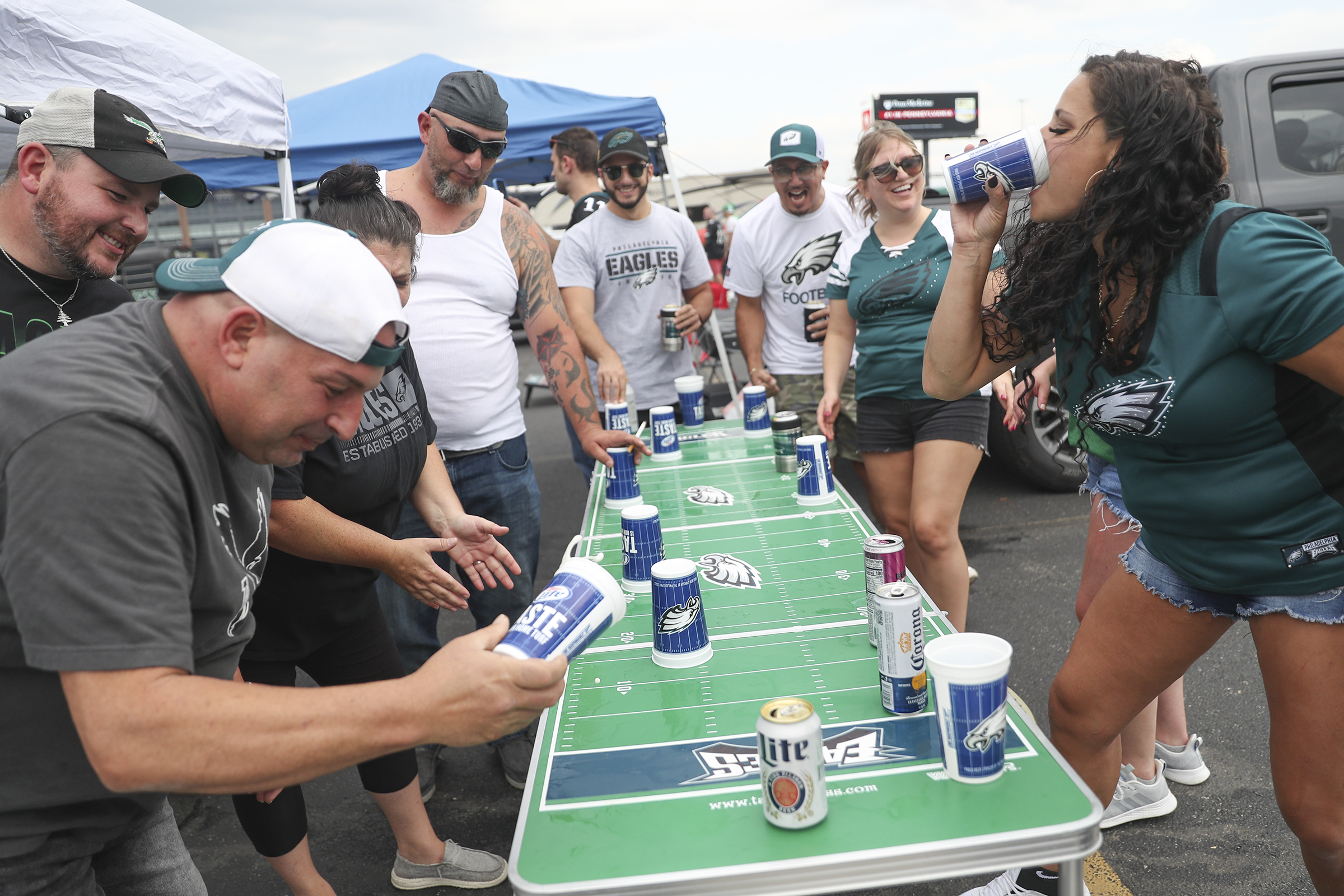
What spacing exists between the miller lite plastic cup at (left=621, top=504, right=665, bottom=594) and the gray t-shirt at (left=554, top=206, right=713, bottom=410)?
2.19 m

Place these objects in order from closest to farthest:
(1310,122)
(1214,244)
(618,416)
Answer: (1214,244) → (618,416) → (1310,122)

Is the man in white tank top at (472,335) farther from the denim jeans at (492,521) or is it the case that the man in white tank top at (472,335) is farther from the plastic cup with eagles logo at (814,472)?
the plastic cup with eagles logo at (814,472)

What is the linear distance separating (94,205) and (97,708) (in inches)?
68.6

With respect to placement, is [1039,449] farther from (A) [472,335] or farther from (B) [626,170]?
(A) [472,335]

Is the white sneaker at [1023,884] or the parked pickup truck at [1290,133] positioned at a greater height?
the parked pickup truck at [1290,133]

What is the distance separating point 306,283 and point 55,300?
1601 mm

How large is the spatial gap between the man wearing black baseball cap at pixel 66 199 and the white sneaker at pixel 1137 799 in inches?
127

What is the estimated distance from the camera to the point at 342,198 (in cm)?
236

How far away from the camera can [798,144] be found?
409 cm

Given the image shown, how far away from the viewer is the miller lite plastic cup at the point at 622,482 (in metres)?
2.98

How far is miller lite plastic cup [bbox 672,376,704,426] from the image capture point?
412 centimetres

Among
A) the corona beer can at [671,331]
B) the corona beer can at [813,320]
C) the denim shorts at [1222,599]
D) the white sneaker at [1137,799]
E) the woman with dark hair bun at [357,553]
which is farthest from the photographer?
the corona beer can at [671,331]

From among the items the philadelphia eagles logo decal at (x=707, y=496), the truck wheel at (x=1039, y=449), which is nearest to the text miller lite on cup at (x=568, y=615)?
the philadelphia eagles logo decal at (x=707, y=496)

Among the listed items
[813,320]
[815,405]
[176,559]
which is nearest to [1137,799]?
[815,405]
